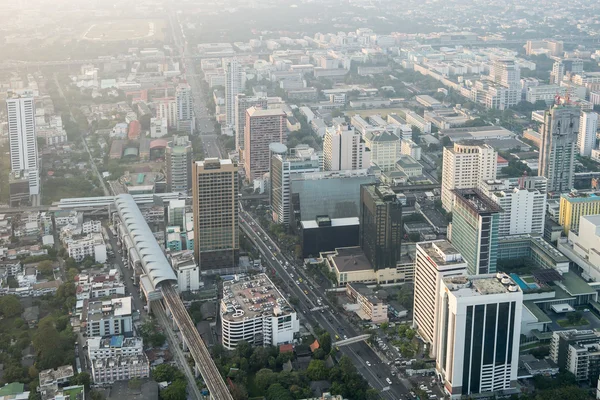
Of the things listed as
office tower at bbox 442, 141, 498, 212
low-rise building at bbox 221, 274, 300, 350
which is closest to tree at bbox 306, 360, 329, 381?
low-rise building at bbox 221, 274, 300, 350

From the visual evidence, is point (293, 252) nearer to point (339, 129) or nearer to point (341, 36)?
point (339, 129)

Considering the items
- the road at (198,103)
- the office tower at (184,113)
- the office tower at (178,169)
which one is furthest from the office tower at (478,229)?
the office tower at (184,113)

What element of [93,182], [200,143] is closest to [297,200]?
[93,182]

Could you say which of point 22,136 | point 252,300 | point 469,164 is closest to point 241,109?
point 22,136

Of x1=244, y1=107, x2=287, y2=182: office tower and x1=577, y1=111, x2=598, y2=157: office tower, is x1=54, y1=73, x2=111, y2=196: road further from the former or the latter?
x1=577, y1=111, x2=598, y2=157: office tower

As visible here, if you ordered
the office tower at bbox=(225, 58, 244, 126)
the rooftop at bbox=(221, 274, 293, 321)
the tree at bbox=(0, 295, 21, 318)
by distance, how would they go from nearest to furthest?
the rooftop at bbox=(221, 274, 293, 321) → the tree at bbox=(0, 295, 21, 318) → the office tower at bbox=(225, 58, 244, 126)

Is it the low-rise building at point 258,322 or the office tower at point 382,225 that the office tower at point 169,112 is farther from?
the low-rise building at point 258,322
